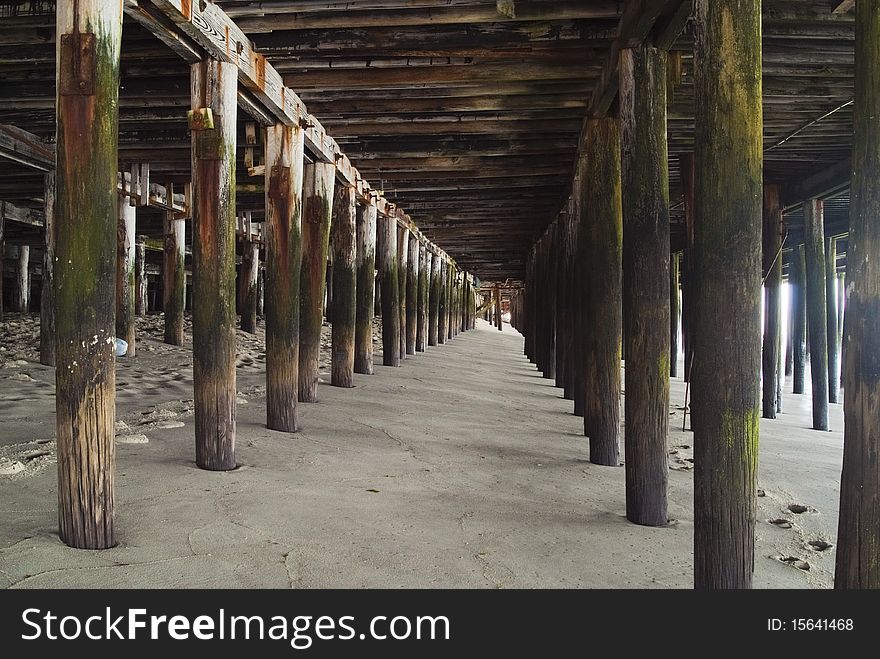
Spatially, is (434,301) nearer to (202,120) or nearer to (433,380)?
(433,380)

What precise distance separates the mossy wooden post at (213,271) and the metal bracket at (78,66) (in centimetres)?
145

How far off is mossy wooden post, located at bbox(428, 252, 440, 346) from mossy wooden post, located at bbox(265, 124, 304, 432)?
13320mm

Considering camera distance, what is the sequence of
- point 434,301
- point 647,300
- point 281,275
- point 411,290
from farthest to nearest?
point 434,301, point 411,290, point 281,275, point 647,300

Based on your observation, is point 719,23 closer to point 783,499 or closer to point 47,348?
point 783,499

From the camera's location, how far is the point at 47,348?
8734 millimetres

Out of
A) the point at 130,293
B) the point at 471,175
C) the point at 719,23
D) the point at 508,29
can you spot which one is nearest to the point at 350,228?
the point at 471,175

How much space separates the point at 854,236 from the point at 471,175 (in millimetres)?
7520

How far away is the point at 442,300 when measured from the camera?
22.0 m

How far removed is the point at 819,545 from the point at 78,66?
14.0 feet

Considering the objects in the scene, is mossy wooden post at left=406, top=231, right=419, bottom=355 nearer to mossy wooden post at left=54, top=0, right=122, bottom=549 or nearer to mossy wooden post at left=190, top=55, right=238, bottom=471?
mossy wooden post at left=190, top=55, right=238, bottom=471

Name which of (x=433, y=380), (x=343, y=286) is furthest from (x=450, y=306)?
(x=343, y=286)

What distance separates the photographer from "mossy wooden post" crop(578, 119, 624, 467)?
5395 mm

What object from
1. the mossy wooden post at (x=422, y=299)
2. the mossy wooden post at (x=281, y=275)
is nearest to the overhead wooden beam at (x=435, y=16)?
the mossy wooden post at (x=281, y=275)

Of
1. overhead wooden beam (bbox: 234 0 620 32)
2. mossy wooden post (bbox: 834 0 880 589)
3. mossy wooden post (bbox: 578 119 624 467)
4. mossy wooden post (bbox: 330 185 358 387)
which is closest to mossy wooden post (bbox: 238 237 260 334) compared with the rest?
mossy wooden post (bbox: 330 185 358 387)
